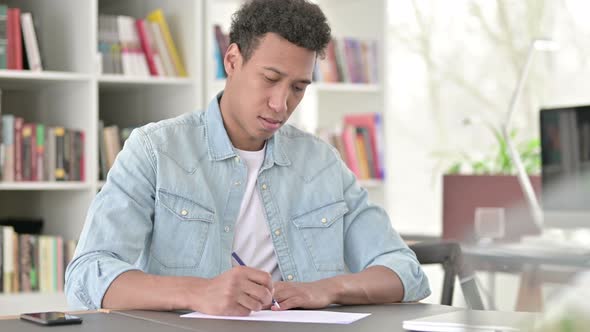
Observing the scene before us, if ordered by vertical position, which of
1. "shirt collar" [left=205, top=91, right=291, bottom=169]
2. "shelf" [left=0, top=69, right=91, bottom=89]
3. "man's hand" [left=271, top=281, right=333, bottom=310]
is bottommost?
"man's hand" [left=271, top=281, right=333, bottom=310]

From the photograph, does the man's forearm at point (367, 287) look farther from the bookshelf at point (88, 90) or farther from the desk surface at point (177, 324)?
the bookshelf at point (88, 90)

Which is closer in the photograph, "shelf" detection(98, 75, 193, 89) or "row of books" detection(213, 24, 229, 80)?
"shelf" detection(98, 75, 193, 89)

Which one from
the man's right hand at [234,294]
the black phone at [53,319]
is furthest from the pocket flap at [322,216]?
the black phone at [53,319]

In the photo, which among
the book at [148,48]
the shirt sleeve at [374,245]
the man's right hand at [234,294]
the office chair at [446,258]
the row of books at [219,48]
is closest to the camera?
the man's right hand at [234,294]

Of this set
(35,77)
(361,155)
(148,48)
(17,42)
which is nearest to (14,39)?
(17,42)

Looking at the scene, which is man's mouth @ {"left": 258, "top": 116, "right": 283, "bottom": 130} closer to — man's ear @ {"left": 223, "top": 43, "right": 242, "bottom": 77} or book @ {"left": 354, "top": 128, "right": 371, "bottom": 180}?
man's ear @ {"left": 223, "top": 43, "right": 242, "bottom": 77}

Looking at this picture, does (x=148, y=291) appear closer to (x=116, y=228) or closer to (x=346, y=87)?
(x=116, y=228)

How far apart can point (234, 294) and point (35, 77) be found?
7.14 feet

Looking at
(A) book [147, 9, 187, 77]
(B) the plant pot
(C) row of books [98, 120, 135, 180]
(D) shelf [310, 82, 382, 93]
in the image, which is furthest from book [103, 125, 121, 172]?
(B) the plant pot

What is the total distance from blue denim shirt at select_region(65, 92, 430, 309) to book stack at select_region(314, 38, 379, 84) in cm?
203

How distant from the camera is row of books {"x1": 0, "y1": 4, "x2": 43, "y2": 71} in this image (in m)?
3.12

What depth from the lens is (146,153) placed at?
158 centimetres

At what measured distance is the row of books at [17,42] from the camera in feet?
10.2

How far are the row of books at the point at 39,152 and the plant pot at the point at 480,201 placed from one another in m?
1.54
